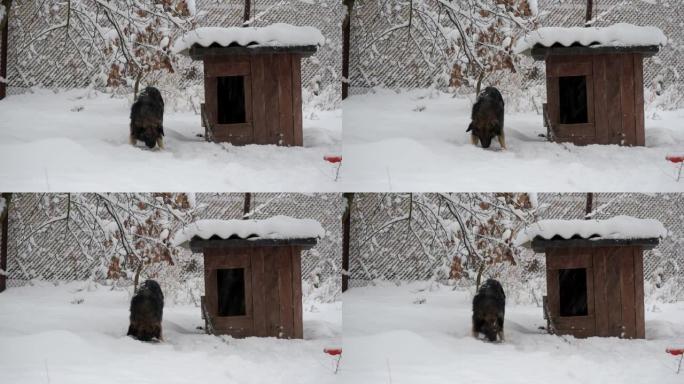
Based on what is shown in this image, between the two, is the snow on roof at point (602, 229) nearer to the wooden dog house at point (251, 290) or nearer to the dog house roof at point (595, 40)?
the dog house roof at point (595, 40)

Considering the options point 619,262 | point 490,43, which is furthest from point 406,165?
point 619,262

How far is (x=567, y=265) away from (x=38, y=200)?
205 cm

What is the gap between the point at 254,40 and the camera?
3836 mm

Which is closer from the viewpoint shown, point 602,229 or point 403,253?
point 602,229

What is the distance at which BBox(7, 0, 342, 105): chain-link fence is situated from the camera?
12.8ft

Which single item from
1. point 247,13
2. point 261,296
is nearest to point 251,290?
point 261,296

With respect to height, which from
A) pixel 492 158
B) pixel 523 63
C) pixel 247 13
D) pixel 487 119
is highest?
pixel 247 13

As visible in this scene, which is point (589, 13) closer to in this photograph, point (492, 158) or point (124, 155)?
point (492, 158)

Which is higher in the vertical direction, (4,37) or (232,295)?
(4,37)

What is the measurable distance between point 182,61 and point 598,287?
183 cm

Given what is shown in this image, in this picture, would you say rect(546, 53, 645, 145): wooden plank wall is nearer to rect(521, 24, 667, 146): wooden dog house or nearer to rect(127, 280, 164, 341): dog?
rect(521, 24, 667, 146): wooden dog house

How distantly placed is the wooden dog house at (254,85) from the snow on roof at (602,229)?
101cm

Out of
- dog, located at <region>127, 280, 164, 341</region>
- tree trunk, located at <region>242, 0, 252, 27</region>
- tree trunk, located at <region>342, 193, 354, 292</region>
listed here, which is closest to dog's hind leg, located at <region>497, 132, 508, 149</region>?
tree trunk, located at <region>342, 193, 354, 292</region>

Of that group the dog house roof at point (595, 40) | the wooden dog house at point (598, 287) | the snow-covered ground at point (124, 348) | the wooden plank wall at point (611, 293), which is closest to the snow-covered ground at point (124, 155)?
the snow-covered ground at point (124, 348)
